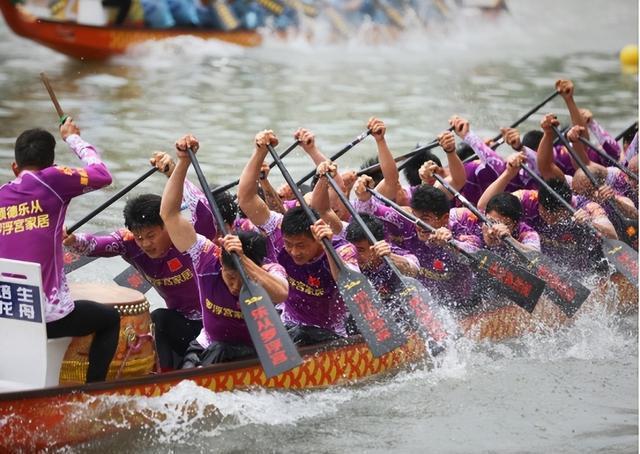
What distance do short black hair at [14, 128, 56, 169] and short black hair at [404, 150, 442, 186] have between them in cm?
309

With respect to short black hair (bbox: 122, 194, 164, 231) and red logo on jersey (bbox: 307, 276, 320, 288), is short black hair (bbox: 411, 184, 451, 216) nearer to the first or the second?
red logo on jersey (bbox: 307, 276, 320, 288)

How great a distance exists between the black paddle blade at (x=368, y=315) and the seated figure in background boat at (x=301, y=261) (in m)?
0.08

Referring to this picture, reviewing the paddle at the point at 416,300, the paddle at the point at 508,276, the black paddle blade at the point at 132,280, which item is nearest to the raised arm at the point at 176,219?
the paddle at the point at 416,300

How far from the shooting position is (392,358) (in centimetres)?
522

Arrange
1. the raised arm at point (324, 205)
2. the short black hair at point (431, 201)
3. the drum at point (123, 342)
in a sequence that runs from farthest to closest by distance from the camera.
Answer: the short black hair at point (431, 201) < the raised arm at point (324, 205) < the drum at point (123, 342)

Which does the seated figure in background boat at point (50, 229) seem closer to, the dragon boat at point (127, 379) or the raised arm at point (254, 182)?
the dragon boat at point (127, 379)

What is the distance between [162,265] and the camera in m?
4.82

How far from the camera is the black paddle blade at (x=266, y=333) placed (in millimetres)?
4258

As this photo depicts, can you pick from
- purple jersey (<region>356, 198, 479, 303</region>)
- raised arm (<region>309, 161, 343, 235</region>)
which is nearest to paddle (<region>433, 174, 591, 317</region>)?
purple jersey (<region>356, 198, 479, 303</region>)

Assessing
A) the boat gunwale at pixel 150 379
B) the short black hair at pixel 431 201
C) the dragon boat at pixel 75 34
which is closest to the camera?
the boat gunwale at pixel 150 379

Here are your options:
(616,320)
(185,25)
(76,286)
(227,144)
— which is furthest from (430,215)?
(185,25)

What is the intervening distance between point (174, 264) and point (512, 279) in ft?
5.86

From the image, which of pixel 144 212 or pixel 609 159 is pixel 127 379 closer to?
pixel 144 212

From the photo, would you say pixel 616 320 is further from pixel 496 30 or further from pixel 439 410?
pixel 496 30
